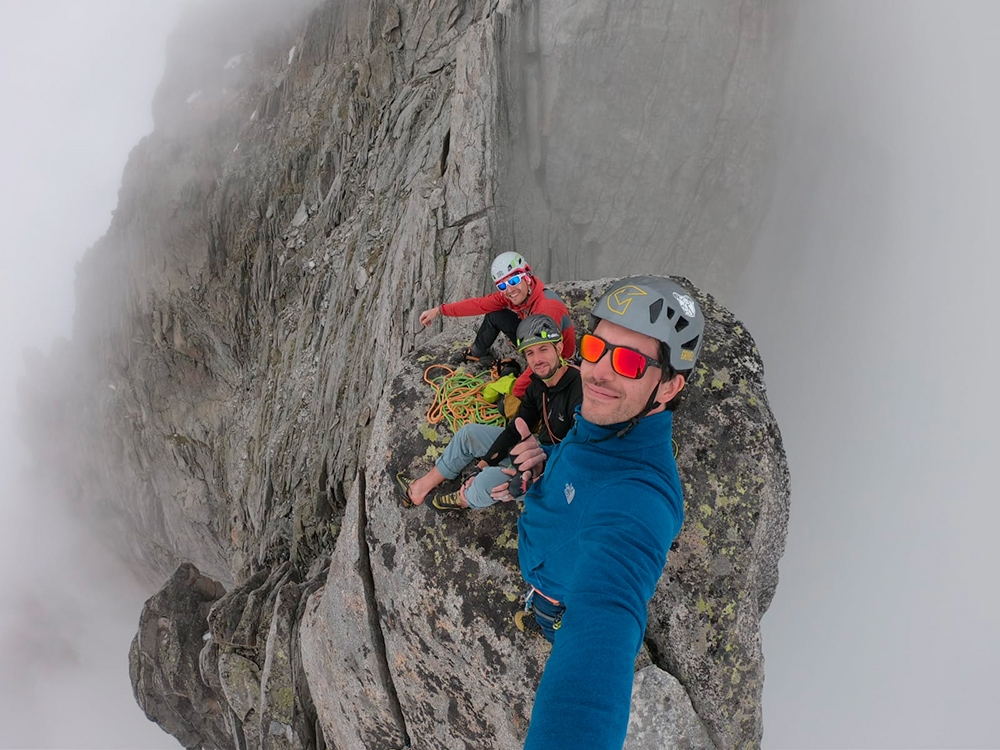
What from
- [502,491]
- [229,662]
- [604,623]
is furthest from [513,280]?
[229,662]

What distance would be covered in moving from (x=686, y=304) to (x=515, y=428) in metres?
3.03

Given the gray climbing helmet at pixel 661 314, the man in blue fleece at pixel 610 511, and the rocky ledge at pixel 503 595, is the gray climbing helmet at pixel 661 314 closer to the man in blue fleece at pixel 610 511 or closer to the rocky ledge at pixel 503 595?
the man in blue fleece at pixel 610 511

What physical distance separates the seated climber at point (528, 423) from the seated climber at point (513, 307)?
66 centimetres

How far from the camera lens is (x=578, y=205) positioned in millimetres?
16594

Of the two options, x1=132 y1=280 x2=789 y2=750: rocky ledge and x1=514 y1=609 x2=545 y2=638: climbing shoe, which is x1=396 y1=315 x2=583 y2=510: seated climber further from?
x1=514 y1=609 x2=545 y2=638: climbing shoe

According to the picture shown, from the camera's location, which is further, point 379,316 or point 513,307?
point 379,316

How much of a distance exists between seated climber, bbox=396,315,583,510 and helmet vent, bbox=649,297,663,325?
252 centimetres

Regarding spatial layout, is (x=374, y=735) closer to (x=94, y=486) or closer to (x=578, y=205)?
(x=578, y=205)

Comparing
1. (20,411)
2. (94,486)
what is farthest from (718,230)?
(20,411)

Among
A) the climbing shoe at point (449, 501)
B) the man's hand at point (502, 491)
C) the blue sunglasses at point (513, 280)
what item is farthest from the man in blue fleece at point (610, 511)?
the blue sunglasses at point (513, 280)

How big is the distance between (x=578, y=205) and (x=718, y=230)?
20.2 ft

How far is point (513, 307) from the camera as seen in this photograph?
8148 mm

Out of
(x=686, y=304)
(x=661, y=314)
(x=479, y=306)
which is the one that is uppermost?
(x=479, y=306)

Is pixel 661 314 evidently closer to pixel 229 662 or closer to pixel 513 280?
pixel 513 280
